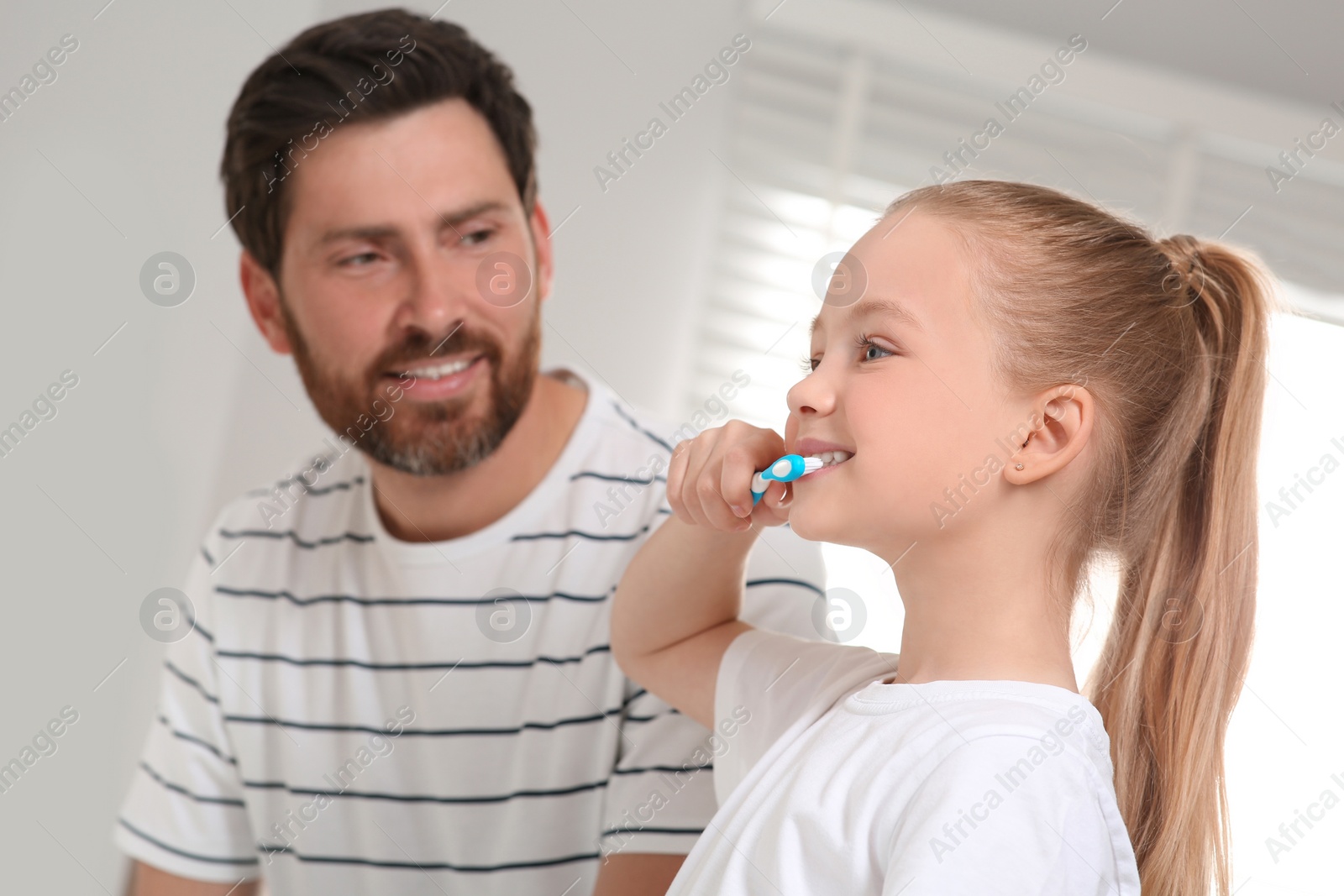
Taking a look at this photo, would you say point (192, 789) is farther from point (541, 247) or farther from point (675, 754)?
point (541, 247)

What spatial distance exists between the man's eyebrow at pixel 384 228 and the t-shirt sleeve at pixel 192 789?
453 mm

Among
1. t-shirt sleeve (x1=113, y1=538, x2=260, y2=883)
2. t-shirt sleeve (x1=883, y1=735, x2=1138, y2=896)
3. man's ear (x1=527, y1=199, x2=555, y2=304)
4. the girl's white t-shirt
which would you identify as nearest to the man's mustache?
man's ear (x1=527, y1=199, x2=555, y2=304)

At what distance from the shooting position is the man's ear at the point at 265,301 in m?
1.26

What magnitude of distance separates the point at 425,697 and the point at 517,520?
21 cm

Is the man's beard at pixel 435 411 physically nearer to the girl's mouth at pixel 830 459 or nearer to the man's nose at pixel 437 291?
the man's nose at pixel 437 291

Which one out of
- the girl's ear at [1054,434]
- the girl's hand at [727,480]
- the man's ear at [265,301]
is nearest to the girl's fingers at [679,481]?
the girl's hand at [727,480]

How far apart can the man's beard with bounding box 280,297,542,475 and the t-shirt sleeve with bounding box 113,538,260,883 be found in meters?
0.29

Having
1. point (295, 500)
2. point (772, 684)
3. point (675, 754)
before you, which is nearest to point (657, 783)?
point (675, 754)

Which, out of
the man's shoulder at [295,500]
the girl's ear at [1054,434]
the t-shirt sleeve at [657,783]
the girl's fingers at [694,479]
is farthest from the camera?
the man's shoulder at [295,500]

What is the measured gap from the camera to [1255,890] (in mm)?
1483

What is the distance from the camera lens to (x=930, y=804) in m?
0.55

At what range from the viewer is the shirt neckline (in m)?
1.13

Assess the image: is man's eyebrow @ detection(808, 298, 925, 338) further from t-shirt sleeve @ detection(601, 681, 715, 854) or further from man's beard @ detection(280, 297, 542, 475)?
man's beard @ detection(280, 297, 542, 475)

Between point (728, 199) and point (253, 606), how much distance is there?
35.4 inches
